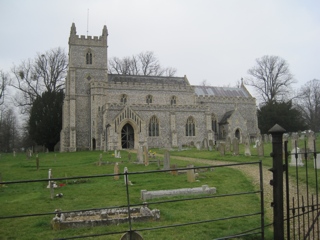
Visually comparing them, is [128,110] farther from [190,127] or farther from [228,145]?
[228,145]

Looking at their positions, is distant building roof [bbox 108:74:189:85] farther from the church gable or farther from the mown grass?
the mown grass

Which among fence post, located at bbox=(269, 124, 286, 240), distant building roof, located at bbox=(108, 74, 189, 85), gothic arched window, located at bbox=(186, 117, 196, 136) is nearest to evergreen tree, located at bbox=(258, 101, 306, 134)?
distant building roof, located at bbox=(108, 74, 189, 85)

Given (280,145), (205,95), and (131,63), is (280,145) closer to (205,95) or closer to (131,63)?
(205,95)

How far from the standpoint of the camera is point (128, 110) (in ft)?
108

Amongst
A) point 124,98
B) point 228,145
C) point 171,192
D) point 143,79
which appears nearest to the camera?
point 171,192

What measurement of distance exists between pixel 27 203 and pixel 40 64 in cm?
4099

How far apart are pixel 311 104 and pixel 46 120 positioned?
48.9 metres

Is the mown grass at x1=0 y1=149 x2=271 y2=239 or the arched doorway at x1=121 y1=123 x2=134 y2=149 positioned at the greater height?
the arched doorway at x1=121 y1=123 x2=134 y2=149

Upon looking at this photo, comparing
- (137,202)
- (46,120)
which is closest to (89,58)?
(46,120)

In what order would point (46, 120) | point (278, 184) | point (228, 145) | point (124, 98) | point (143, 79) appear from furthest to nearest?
point (143, 79) < point (46, 120) < point (124, 98) < point (228, 145) < point (278, 184)

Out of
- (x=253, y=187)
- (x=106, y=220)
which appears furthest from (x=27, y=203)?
(x=253, y=187)

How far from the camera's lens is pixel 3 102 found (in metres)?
43.1

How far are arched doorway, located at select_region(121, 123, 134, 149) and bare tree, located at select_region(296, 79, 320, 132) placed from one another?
3623cm

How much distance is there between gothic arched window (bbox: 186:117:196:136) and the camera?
3638 cm
